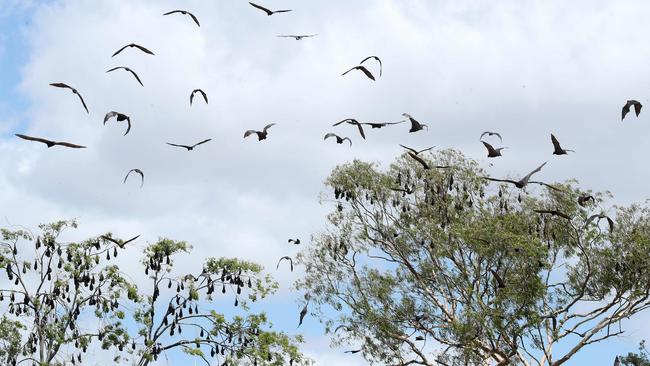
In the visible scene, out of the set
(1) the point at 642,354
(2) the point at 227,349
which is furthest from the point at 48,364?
(1) the point at 642,354

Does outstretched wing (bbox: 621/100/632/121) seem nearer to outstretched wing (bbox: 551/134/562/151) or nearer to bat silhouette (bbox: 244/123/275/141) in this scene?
outstretched wing (bbox: 551/134/562/151)

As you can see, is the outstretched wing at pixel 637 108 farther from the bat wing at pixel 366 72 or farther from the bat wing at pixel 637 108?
the bat wing at pixel 366 72

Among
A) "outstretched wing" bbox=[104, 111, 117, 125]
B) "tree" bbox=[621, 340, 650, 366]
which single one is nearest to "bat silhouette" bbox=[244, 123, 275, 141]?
"outstretched wing" bbox=[104, 111, 117, 125]

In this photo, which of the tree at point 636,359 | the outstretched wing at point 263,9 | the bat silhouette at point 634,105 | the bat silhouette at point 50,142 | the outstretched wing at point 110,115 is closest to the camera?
the bat silhouette at point 50,142

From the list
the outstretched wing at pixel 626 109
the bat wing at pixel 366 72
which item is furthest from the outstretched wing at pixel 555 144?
the bat wing at pixel 366 72

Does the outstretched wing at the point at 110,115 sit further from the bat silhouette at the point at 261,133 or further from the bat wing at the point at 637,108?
the bat wing at the point at 637,108

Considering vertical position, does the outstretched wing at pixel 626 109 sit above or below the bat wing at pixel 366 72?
above

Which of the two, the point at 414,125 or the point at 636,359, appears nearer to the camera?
the point at 414,125

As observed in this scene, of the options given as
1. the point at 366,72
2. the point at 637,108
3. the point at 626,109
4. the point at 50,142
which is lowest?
the point at 50,142

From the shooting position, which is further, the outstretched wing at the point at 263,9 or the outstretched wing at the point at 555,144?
the outstretched wing at the point at 555,144

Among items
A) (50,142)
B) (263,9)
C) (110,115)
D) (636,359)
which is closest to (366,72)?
(263,9)

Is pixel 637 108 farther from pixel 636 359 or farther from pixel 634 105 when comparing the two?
pixel 636 359

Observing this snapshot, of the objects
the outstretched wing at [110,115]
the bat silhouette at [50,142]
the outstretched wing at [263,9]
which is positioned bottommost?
the bat silhouette at [50,142]

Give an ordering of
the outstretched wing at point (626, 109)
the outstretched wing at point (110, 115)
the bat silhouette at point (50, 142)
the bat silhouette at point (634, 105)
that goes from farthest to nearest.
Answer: the bat silhouette at point (634, 105), the outstretched wing at point (626, 109), the outstretched wing at point (110, 115), the bat silhouette at point (50, 142)
